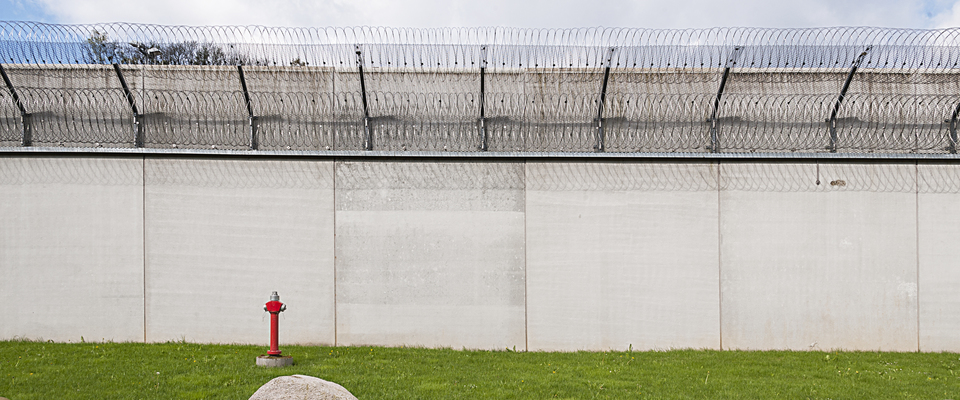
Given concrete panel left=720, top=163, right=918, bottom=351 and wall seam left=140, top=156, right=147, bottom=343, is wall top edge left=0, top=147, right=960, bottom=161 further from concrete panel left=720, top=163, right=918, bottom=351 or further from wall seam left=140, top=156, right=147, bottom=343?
wall seam left=140, top=156, right=147, bottom=343

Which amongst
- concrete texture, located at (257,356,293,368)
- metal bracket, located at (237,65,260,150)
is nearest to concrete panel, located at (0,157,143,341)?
metal bracket, located at (237,65,260,150)

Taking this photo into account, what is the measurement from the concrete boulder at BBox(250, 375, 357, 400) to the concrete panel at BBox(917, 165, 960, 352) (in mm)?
7431

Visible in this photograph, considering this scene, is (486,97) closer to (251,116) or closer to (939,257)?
(251,116)

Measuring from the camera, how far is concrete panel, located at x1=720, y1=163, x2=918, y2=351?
7504mm

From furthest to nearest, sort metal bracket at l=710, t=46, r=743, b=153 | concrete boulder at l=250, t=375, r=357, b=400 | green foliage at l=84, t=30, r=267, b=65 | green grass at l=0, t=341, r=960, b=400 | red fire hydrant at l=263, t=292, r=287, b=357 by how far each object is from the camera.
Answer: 1. green foliage at l=84, t=30, r=267, b=65
2. metal bracket at l=710, t=46, r=743, b=153
3. red fire hydrant at l=263, t=292, r=287, b=357
4. green grass at l=0, t=341, r=960, b=400
5. concrete boulder at l=250, t=375, r=357, b=400

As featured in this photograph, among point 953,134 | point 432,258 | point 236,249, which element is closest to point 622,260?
point 432,258

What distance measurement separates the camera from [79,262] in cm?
754

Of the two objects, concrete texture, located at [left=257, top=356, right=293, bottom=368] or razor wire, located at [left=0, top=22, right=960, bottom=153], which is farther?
razor wire, located at [left=0, top=22, right=960, bottom=153]

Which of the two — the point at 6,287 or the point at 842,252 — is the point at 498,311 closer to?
the point at 842,252

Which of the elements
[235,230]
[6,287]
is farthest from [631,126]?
[6,287]

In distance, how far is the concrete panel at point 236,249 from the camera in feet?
24.6

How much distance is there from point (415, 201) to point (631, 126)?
2998 millimetres

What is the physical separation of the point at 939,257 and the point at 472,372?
20.3ft

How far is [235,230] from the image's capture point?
297 inches
